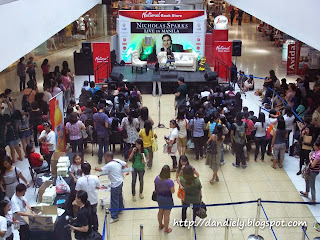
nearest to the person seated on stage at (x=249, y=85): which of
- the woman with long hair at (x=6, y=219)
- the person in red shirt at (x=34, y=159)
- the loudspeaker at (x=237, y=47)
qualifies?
the loudspeaker at (x=237, y=47)

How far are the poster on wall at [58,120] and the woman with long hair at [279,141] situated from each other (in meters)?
4.55

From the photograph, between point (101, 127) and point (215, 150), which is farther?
point (101, 127)

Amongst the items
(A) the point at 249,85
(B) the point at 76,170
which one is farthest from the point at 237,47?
(B) the point at 76,170

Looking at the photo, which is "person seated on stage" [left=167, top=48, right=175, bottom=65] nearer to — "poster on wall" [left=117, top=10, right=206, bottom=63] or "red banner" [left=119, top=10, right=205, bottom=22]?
"poster on wall" [left=117, top=10, right=206, bottom=63]

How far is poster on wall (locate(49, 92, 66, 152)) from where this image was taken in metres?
9.43

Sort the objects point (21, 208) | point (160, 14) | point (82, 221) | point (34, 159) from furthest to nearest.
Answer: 1. point (160, 14)
2. point (34, 159)
3. point (21, 208)
4. point (82, 221)

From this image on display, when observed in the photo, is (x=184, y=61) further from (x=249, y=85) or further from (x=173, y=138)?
(x=173, y=138)

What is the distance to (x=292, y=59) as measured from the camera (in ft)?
63.6

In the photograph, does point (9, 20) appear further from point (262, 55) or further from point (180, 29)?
point (262, 55)

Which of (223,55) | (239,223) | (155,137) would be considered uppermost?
(223,55)

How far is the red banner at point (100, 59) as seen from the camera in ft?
57.0

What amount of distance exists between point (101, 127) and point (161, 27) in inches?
417

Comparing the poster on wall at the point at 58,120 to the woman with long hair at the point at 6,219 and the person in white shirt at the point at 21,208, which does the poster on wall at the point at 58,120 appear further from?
the woman with long hair at the point at 6,219

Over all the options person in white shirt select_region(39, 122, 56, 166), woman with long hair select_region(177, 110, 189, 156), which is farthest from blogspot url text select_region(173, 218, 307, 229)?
person in white shirt select_region(39, 122, 56, 166)
